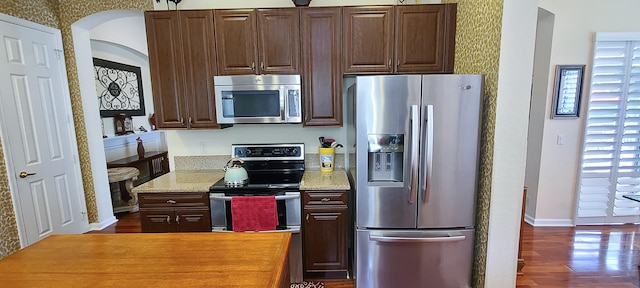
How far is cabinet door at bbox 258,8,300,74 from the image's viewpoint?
2.46 metres

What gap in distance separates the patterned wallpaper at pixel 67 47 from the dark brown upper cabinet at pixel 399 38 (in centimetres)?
212

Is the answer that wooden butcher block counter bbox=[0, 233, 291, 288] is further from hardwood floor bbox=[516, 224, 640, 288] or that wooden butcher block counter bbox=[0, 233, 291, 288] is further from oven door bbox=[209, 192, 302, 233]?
hardwood floor bbox=[516, 224, 640, 288]

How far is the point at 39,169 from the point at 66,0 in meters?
1.83

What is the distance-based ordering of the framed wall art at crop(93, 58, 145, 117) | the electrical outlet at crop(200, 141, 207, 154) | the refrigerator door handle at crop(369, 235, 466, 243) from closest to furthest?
the refrigerator door handle at crop(369, 235, 466, 243), the electrical outlet at crop(200, 141, 207, 154), the framed wall art at crop(93, 58, 145, 117)

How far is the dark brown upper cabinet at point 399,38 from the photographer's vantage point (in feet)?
7.98

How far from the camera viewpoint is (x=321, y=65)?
251cm

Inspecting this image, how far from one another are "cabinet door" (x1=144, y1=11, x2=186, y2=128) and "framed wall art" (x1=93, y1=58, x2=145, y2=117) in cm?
241

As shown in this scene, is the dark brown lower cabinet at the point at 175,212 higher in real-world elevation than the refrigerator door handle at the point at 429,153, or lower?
lower

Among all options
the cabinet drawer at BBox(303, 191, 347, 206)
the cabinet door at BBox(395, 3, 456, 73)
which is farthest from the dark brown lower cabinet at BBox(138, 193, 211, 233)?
the cabinet door at BBox(395, 3, 456, 73)

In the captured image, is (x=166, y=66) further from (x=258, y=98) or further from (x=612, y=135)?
(x=612, y=135)

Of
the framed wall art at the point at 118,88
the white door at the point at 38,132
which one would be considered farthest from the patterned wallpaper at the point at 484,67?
the framed wall art at the point at 118,88

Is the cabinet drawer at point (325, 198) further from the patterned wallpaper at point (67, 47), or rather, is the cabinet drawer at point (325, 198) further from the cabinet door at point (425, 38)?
the patterned wallpaper at point (67, 47)

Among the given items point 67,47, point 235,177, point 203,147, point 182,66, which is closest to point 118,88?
point 67,47

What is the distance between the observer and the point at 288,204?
2.33 m
